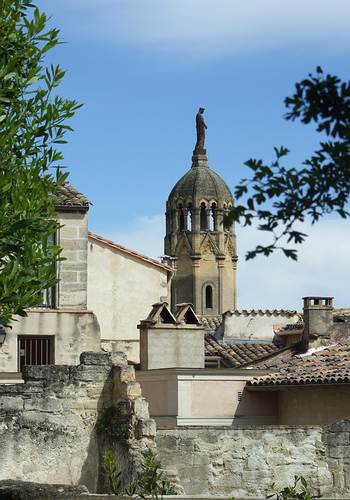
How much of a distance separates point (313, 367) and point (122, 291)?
334 inches

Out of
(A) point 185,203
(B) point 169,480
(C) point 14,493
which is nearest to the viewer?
(C) point 14,493

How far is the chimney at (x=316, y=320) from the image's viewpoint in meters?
34.3

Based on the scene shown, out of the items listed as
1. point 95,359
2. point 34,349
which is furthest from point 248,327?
point 95,359

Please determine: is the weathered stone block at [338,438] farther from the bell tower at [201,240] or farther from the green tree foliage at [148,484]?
the bell tower at [201,240]

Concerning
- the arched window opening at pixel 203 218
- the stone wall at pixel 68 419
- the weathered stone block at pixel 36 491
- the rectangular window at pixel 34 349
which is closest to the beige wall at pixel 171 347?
the rectangular window at pixel 34 349

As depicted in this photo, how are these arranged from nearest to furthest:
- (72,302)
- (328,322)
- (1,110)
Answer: (1,110) < (72,302) < (328,322)

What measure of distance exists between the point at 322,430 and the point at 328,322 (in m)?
14.7

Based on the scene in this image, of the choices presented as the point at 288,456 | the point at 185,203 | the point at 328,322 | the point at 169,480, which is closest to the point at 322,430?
the point at 288,456

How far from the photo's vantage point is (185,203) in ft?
363

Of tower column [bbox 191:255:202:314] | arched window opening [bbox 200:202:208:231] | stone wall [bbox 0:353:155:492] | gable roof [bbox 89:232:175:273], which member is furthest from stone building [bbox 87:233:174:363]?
arched window opening [bbox 200:202:208:231]

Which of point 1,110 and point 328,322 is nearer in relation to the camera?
point 1,110

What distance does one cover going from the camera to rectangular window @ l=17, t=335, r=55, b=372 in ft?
93.6

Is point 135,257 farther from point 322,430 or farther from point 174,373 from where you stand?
point 322,430

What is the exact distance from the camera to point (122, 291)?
36188mm
